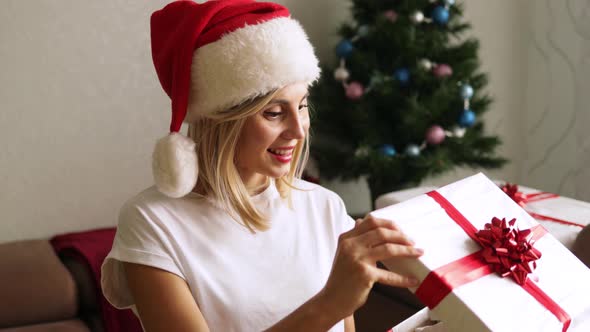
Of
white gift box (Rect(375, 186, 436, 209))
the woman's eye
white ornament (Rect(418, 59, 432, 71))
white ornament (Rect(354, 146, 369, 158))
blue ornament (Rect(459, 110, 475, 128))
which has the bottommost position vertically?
white gift box (Rect(375, 186, 436, 209))

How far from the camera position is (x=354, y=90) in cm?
255

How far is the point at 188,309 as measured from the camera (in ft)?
3.45

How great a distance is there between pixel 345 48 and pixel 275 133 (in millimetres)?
1545

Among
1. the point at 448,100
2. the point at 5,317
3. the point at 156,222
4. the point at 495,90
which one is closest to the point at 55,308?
the point at 5,317

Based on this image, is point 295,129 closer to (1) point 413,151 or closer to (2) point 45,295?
(2) point 45,295

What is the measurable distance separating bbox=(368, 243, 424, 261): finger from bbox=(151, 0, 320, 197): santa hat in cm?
42

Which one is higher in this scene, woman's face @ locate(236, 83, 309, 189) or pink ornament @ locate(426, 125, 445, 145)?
woman's face @ locate(236, 83, 309, 189)

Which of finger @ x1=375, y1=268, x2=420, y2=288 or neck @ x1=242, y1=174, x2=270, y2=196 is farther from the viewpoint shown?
neck @ x1=242, y1=174, x2=270, y2=196

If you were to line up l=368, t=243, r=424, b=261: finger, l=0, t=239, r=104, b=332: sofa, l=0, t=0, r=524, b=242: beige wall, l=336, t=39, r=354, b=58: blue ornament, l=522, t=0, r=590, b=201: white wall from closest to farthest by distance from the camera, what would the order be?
l=368, t=243, r=424, b=261: finger → l=0, t=239, r=104, b=332: sofa → l=0, t=0, r=524, b=242: beige wall → l=336, t=39, r=354, b=58: blue ornament → l=522, t=0, r=590, b=201: white wall

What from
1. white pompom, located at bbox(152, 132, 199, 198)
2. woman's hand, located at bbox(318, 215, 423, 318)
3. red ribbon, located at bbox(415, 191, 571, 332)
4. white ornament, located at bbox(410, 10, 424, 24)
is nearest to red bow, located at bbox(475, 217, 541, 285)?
red ribbon, located at bbox(415, 191, 571, 332)

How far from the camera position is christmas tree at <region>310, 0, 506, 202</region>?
250cm

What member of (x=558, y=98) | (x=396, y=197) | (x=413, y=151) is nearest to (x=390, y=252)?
(x=396, y=197)

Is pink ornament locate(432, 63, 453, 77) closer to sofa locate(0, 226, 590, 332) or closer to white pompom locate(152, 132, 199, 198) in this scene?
sofa locate(0, 226, 590, 332)

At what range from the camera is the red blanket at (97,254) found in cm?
196
